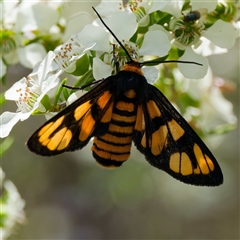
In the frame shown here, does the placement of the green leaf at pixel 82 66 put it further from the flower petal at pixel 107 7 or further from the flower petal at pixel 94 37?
the flower petal at pixel 107 7

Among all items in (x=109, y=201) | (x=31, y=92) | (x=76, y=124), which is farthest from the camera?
(x=109, y=201)

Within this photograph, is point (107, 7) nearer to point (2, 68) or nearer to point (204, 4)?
point (204, 4)

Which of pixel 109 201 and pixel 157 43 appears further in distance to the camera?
pixel 109 201

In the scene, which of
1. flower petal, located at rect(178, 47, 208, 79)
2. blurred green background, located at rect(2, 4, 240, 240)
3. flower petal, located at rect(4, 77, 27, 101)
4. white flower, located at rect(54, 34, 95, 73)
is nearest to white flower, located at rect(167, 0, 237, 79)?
flower petal, located at rect(178, 47, 208, 79)

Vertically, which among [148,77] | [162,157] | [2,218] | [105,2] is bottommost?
[2,218]

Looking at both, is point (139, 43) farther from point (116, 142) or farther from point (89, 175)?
point (89, 175)

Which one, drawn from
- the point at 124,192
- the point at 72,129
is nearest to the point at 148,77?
the point at 72,129

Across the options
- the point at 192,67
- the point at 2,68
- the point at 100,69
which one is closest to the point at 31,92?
the point at 100,69
